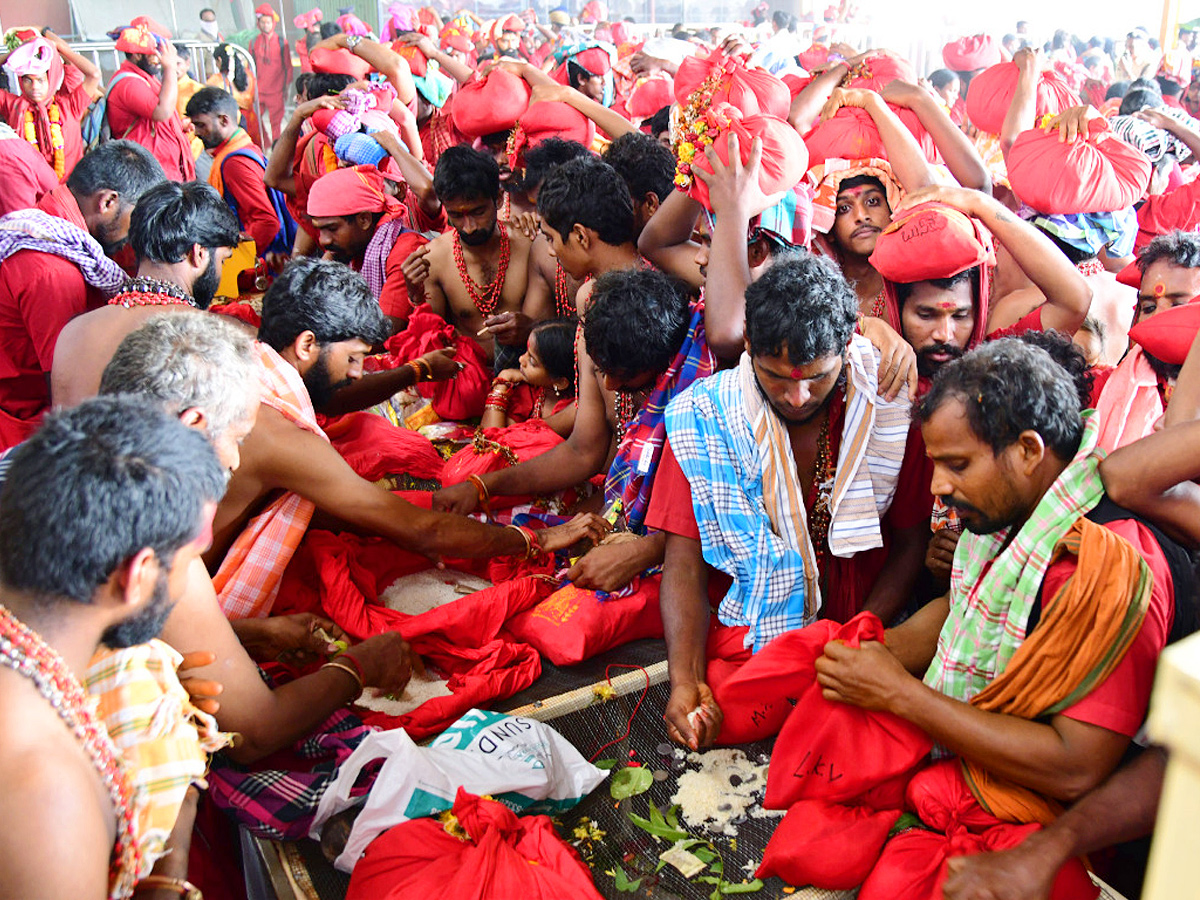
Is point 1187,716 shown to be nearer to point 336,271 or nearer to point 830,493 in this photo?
point 830,493

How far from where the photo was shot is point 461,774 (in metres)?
2.07

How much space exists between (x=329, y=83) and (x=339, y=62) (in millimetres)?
204

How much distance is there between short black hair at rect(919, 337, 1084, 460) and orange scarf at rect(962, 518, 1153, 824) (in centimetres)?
20

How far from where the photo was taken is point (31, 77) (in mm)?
7098

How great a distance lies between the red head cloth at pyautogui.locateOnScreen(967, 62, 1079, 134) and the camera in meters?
4.32

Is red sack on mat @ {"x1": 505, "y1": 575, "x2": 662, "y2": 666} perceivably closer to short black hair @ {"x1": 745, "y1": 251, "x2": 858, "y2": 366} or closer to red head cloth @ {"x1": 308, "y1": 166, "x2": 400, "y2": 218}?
short black hair @ {"x1": 745, "y1": 251, "x2": 858, "y2": 366}

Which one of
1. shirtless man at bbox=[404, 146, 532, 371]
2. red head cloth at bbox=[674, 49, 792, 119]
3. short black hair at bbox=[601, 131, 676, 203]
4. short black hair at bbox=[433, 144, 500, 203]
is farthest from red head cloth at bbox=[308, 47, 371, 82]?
red head cloth at bbox=[674, 49, 792, 119]

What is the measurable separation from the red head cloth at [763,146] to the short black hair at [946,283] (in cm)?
50

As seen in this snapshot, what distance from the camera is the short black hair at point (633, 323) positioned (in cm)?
275

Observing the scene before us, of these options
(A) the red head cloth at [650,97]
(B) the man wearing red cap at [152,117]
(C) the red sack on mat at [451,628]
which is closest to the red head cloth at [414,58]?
(B) the man wearing red cap at [152,117]

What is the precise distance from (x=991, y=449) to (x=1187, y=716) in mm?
1359

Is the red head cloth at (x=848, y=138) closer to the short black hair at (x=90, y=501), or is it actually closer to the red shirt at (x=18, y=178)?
the short black hair at (x=90, y=501)

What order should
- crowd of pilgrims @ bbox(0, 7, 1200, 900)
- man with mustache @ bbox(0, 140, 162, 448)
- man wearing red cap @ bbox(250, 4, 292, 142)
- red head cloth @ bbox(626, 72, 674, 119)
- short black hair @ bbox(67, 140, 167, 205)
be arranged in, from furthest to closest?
man wearing red cap @ bbox(250, 4, 292, 142) < red head cloth @ bbox(626, 72, 674, 119) < short black hair @ bbox(67, 140, 167, 205) < man with mustache @ bbox(0, 140, 162, 448) < crowd of pilgrims @ bbox(0, 7, 1200, 900)

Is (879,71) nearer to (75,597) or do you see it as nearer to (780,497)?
(780,497)
